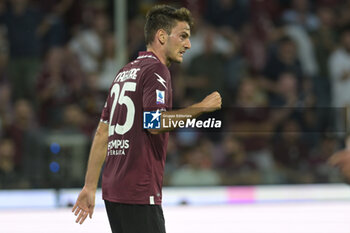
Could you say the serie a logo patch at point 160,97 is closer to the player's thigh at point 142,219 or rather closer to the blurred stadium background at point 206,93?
the player's thigh at point 142,219

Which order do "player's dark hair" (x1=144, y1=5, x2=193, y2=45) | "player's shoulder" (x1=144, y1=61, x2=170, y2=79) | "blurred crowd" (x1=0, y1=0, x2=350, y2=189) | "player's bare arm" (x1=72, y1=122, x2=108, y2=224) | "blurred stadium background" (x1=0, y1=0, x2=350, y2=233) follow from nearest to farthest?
"player's shoulder" (x1=144, y1=61, x2=170, y2=79) < "player's dark hair" (x1=144, y1=5, x2=193, y2=45) < "player's bare arm" (x1=72, y1=122, x2=108, y2=224) < "blurred stadium background" (x1=0, y1=0, x2=350, y2=233) < "blurred crowd" (x1=0, y1=0, x2=350, y2=189)

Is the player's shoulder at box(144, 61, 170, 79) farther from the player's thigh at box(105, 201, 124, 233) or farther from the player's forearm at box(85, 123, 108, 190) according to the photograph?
the player's thigh at box(105, 201, 124, 233)

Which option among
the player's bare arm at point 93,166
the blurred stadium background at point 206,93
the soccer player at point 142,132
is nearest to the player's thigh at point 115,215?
the soccer player at point 142,132

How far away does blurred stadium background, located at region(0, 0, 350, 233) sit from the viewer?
257 inches

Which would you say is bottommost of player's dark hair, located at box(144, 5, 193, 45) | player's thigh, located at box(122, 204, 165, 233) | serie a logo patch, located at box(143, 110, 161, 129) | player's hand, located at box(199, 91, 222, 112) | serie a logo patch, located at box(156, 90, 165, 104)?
player's thigh, located at box(122, 204, 165, 233)

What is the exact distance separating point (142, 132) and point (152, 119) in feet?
0.35

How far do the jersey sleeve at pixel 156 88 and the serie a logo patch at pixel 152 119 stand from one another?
26 mm

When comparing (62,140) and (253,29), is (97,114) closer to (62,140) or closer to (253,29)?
(62,140)

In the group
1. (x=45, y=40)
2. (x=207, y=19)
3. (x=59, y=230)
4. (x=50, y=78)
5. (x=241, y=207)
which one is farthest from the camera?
(x=207, y=19)

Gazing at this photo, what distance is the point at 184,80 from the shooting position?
27.5 feet

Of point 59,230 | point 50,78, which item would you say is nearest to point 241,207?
point 59,230

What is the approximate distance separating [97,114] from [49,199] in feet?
6.40

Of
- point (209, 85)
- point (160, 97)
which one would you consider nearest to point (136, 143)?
point (160, 97)

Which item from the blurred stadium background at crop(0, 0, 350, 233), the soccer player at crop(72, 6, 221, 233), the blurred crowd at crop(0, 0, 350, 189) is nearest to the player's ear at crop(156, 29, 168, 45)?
the soccer player at crop(72, 6, 221, 233)
